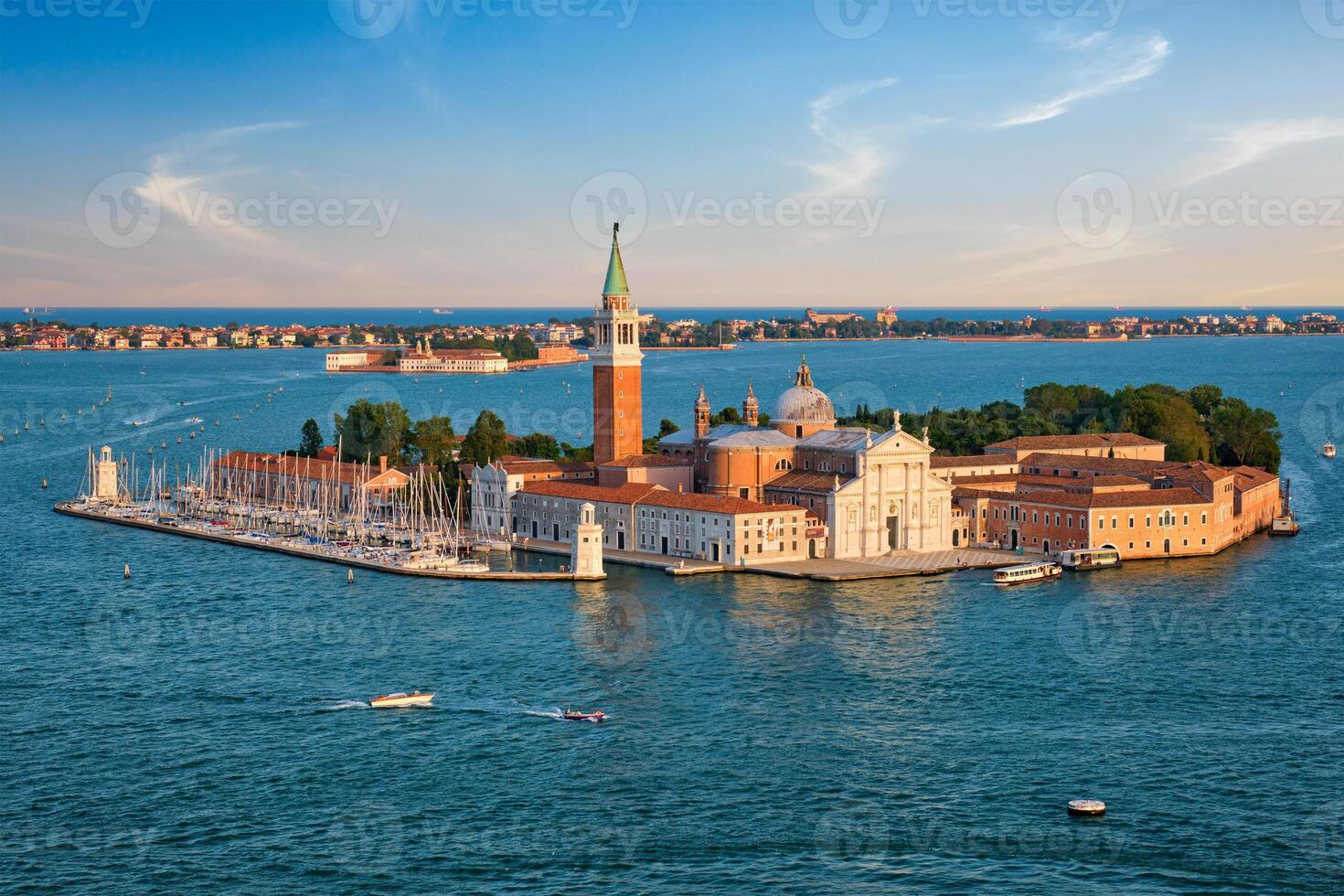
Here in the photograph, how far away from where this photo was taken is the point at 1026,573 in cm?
3878

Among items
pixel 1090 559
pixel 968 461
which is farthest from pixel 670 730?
pixel 968 461

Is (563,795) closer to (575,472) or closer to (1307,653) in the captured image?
(1307,653)

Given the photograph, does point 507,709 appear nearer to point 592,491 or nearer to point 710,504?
point 710,504

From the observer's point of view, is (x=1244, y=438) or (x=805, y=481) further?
(x=1244, y=438)

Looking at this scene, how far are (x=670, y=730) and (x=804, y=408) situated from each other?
22.5m

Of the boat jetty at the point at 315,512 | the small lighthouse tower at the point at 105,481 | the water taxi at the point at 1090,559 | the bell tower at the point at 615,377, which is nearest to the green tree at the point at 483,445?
the boat jetty at the point at 315,512

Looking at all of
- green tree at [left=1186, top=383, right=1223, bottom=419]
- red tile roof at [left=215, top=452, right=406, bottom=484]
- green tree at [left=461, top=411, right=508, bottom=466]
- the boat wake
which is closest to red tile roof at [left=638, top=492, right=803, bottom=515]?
green tree at [left=461, top=411, right=508, bottom=466]

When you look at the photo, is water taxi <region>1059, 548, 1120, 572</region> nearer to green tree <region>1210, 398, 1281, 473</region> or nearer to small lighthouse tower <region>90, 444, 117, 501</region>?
green tree <region>1210, 398, 1281, 473</region>

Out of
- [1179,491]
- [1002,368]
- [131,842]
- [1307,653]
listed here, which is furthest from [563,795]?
[1002,368]

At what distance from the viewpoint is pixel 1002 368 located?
512ft

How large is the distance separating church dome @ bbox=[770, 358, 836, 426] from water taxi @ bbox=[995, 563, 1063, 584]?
31.6 feet

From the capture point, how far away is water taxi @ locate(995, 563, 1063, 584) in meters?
38.3

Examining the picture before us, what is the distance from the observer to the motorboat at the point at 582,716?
2634 centimetres

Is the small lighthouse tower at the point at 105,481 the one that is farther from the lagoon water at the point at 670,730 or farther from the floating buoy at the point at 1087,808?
the floating buoy at the point at 1087,808
